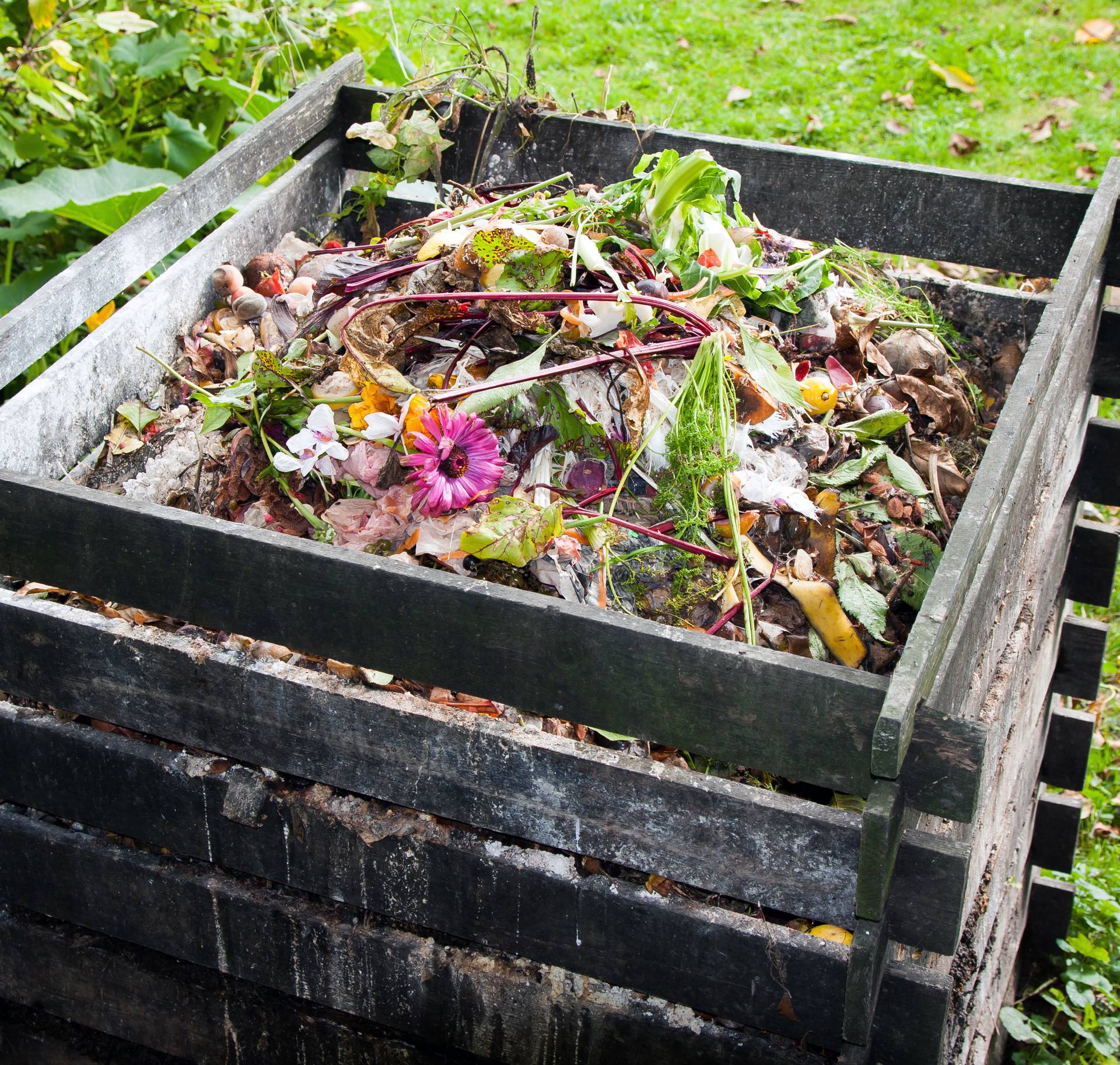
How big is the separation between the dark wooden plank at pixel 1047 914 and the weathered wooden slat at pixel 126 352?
9.02 ft

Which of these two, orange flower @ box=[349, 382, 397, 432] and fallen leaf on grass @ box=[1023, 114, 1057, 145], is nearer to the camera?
orange flower @ box=[349, 382, 397, 432]

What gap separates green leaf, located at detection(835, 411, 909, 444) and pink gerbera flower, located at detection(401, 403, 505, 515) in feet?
2.53

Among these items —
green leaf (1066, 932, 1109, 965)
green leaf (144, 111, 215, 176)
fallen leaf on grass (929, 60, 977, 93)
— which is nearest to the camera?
green leaf (1066, 932, 1109, 965)

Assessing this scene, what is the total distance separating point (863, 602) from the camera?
2.07m

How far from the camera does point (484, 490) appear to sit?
80.7 inches

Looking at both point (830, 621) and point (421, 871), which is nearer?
point (421, 871)

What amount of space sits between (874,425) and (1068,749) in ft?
5.16

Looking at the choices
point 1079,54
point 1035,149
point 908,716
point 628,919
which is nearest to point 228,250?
point 628,919

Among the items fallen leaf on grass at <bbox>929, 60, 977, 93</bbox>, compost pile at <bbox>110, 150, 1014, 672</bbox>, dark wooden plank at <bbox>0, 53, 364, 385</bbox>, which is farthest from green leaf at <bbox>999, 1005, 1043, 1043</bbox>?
fallen leaf on grass at <bbox>929, 60, 977, 93</bbox>

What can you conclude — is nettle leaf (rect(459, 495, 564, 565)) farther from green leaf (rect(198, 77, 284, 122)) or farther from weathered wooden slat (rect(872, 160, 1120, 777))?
green leaf (rect(198, 77, 284, 122))

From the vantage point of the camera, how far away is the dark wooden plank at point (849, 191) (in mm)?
2990

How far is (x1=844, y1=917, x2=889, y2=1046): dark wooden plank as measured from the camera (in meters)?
1.53

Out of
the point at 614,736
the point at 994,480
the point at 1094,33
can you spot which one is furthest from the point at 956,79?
the point at 614,736

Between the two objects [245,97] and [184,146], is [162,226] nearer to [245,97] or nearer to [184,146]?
[184,146]
